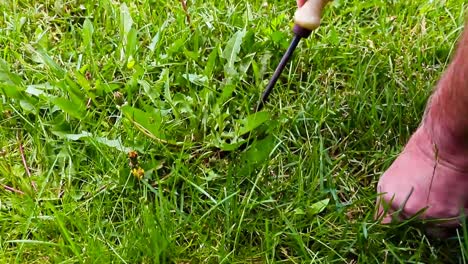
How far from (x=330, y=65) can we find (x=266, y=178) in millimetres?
406

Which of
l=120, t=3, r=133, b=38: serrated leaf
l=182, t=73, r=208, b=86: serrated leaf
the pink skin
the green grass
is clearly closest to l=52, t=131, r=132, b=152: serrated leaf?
the green grass

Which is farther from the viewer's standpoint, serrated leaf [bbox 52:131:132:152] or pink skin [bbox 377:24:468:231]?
serrated leaf [bbox 52:131:132:152]

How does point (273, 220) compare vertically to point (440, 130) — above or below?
below

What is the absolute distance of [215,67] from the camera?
5.73 feet

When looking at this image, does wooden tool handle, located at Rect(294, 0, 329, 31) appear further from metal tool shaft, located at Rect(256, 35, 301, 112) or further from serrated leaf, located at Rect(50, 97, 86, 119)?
serrated leaf, located at Rect(50, 97, 86, 119)

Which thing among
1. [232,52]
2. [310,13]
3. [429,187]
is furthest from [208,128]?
[429,187]

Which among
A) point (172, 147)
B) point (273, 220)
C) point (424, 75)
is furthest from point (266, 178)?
point (424, 75)

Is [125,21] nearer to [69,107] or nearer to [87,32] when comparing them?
[87,32]

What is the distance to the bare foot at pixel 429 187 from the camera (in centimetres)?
139

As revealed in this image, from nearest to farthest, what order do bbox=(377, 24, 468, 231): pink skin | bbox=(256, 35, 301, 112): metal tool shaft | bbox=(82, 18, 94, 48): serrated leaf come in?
bbox=(377, 24, 468, 231): pink skin < bbox=(256, 35, 301, 112): metal tool shaft < bbox=(82, 18, 94, 48): serrated leaf

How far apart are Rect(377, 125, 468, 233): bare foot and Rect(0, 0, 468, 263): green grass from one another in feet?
0.13

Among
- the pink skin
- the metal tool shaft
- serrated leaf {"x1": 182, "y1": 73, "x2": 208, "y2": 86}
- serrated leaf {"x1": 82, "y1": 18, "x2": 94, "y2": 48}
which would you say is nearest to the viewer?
the pink skin

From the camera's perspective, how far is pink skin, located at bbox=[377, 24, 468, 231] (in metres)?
1.37

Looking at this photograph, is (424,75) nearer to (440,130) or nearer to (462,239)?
(440,130)
